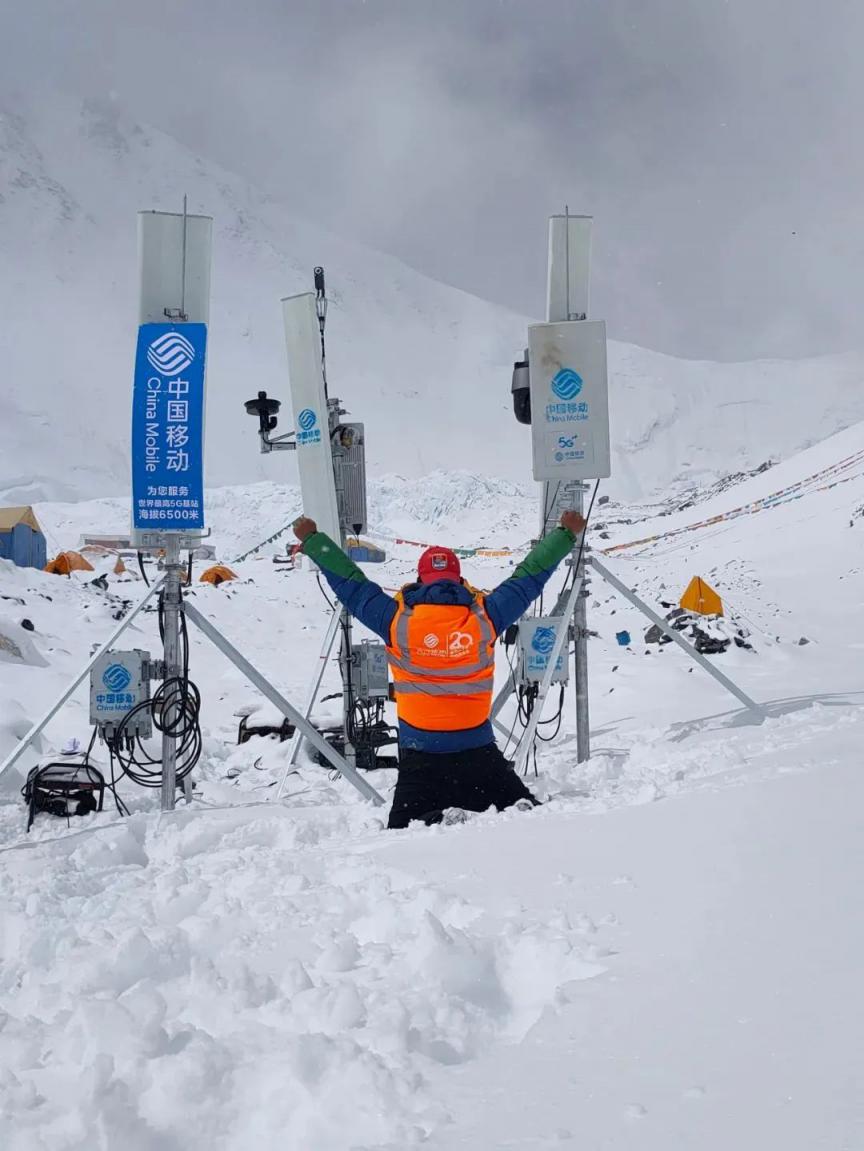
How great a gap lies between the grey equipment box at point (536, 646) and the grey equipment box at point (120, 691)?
2586 millimetres

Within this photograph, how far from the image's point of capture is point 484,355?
19375 cm

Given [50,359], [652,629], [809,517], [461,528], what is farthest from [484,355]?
[652,629]

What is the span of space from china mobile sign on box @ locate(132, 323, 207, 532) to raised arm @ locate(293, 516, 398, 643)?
3.73 feet

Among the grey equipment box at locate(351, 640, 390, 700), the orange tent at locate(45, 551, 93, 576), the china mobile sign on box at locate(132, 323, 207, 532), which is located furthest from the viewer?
the orange tent at locate(45, 551, 93, 576)

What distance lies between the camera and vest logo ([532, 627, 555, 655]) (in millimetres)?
5945

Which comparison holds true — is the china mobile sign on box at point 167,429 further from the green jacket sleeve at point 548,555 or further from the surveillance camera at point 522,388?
the surveillance camera at point 522,388

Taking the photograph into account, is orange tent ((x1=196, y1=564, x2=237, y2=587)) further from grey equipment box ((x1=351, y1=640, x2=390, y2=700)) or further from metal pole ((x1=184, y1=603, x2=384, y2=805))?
metal pole ((x1=184, y1=603, x2=384, y2=805))

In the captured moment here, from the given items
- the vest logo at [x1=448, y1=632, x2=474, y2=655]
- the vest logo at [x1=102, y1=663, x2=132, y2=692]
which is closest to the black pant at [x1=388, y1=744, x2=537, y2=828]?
the vest logo at [x1=448, y1=632, x2=474, y2=655]

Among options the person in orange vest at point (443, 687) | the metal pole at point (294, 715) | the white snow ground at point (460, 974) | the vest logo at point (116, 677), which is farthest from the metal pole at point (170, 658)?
the person in orange vest at point (443, 687)

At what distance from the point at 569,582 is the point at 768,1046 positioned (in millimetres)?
4503

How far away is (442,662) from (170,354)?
8.94 feet

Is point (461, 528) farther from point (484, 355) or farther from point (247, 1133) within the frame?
point (484, 355)

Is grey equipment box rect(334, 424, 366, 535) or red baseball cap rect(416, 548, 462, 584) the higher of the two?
grey equipment box rect(334, 424, 366, 535)

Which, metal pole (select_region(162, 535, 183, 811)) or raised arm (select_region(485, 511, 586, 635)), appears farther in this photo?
metal pole (select_region(162, 535, 183, 811))
